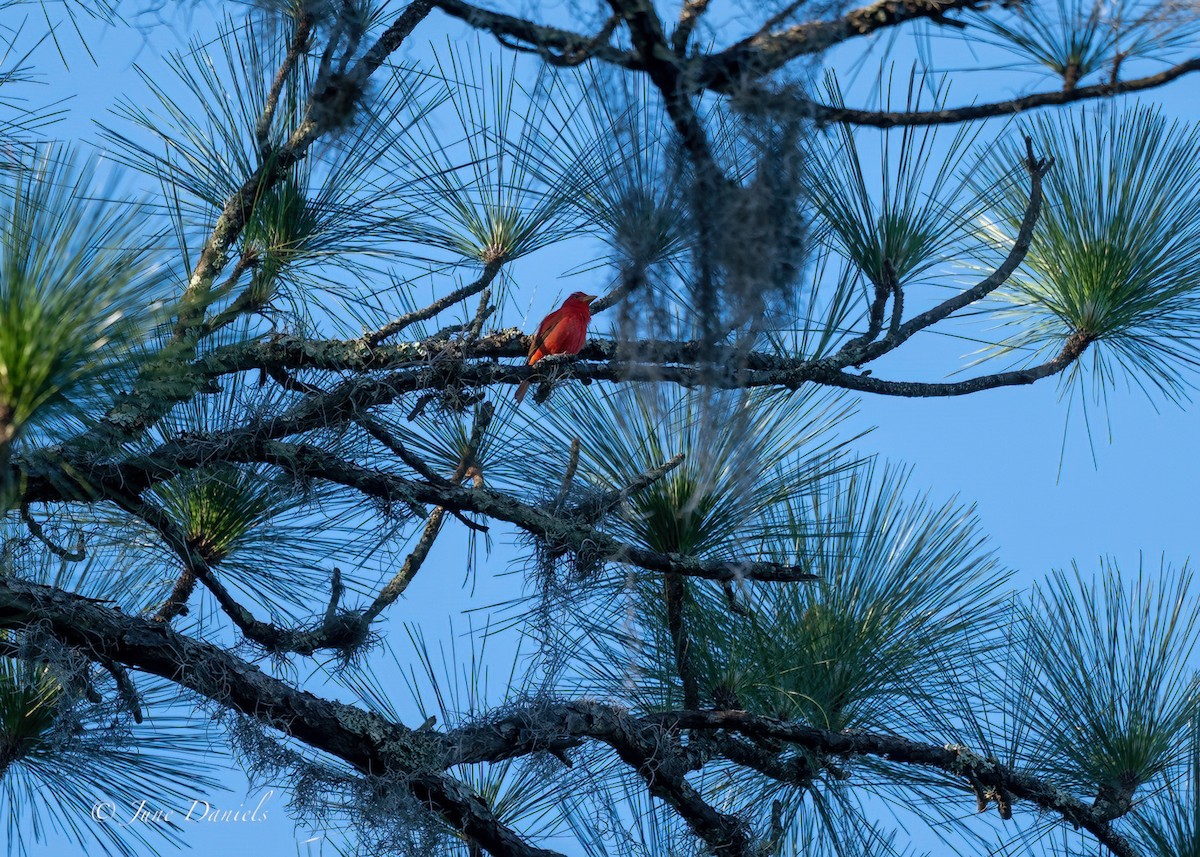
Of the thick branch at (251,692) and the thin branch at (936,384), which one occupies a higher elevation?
the thin branch at (936,384)

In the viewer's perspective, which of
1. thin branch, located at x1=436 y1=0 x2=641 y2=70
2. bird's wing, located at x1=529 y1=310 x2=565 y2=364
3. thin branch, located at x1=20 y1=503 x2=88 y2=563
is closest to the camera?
thin branch, located at x1=436 y1=0 x2=641 y2=70

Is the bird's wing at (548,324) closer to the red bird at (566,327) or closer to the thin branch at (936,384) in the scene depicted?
the red bird at (566,327)

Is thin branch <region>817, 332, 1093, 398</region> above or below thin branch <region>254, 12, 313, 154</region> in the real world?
below

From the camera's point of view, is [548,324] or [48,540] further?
[548,324]

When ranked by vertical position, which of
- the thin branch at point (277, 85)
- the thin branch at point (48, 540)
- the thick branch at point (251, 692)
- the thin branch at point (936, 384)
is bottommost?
the thick branch at point (251, 692)

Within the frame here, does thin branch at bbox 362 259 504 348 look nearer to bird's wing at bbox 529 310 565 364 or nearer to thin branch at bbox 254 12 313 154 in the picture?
bird's wing at bbox 529 310 565 364

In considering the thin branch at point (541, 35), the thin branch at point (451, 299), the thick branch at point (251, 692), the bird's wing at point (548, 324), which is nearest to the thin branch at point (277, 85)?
the thin branch at point (451, 299)

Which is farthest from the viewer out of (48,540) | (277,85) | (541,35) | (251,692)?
(277,85)

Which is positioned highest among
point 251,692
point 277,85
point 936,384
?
point 277,85

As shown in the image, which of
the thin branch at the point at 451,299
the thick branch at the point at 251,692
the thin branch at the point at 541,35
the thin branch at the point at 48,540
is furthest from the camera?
the thin branch at the point at 451,299

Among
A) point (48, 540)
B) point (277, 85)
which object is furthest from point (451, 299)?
point (48, 540)

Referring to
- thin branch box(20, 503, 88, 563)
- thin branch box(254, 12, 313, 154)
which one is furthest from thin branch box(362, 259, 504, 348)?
thin branch box(20, 503, 88, 563)

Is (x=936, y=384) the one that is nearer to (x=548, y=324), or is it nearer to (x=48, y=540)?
(x=548, y=324)

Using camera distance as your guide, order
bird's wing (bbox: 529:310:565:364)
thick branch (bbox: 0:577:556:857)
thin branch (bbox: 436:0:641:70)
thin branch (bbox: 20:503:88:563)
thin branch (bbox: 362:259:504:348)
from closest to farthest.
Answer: thin branch (bbox: 436:0:641:70) < thick branch (bbox: 0:577:556:857) < thin branch (bbox: 20:503:88:563) < thin branch (bbox: 362:259:504:348) < bird's wing (bbox: 529:310:565:364)
